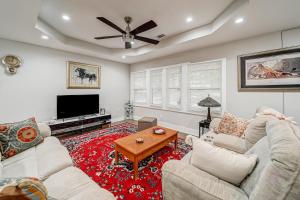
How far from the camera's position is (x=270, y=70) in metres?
2.76

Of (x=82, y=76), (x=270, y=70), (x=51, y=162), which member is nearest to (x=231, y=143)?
(x=270, y=70)

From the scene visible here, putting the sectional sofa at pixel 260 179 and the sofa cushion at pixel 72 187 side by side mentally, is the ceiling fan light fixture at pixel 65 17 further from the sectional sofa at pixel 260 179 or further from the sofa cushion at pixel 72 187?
the sectional sofa at pixel 260 179

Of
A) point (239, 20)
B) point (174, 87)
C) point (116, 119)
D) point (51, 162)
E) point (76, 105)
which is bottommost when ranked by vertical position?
point (116, 119)

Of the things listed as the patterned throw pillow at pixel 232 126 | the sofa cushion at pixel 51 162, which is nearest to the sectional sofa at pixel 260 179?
the sofa cushion at pixel 51 162

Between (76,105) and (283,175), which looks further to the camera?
(76,105)

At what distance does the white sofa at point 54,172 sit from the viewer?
109 cm

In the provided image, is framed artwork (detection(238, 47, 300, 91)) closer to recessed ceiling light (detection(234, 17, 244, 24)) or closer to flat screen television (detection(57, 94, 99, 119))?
recessed ceiling light (detection(234, 17, 244, 24))

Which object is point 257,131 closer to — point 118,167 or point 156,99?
point 118,167

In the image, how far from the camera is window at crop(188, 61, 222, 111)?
3.48m

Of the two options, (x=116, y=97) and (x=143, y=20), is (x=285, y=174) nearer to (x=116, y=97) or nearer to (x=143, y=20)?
(x=143, y=20)

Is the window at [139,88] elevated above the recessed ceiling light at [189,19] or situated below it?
below

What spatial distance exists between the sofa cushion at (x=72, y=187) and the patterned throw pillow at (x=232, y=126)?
7.00ft

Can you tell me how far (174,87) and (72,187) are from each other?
148 inches

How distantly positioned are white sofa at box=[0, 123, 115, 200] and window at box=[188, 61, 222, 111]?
10.9ft
